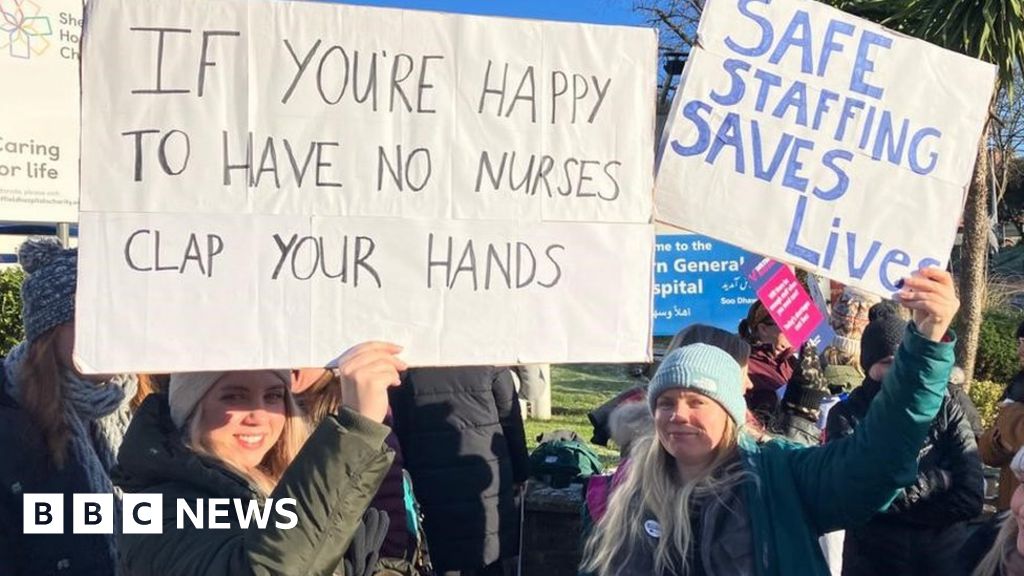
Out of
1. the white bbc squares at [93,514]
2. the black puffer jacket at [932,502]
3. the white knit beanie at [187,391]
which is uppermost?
the white knit beanie at [187,391]

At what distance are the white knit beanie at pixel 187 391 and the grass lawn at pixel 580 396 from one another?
16.6 ft

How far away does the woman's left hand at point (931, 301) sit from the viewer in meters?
2.10

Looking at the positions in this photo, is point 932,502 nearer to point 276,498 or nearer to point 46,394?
point 276,498

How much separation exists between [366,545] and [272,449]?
0.29 meters

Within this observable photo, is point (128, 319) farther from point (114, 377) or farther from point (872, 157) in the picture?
point (872, 157)

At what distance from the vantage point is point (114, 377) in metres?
2.57

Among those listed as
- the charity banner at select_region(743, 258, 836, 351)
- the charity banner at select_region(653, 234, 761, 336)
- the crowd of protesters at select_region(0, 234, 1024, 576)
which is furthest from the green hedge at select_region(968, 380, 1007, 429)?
the crowd of protesters at select_region(0, 234, 1024, 576)

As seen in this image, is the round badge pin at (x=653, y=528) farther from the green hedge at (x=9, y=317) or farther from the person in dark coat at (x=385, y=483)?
the green hedge at (x=9, y=317)

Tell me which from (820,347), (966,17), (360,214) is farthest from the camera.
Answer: (966,17)

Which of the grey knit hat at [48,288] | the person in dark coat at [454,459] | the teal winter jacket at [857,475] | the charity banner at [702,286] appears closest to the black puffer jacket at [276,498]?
the grey knit hat at [48,288]

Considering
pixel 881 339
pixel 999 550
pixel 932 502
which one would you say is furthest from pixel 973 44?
pixel 999 550

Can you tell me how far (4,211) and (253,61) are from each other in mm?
3166

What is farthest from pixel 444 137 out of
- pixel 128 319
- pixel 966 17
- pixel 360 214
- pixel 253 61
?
pixel 966 17

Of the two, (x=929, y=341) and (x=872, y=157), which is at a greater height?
(x=872, y=157)
